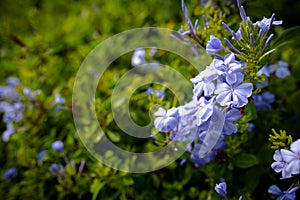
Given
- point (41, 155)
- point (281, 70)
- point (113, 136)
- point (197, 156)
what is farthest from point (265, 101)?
point (41, 155)

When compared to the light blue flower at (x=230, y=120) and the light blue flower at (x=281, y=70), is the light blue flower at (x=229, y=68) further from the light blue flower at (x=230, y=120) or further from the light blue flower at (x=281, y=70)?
the light blue flower at (x=281, y=70)

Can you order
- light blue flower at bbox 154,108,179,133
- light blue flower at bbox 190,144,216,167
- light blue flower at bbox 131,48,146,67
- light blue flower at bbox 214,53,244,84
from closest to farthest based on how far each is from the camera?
light blue flower at bbox 214,53,244,84 < light blue flower at bbox 154,108,179,133 < light blue flower at bbox 190,144,216,167 < light blue flower at bbox 131,48,146,67

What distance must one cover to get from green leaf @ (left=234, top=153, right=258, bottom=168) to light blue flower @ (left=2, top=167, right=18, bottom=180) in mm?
1090

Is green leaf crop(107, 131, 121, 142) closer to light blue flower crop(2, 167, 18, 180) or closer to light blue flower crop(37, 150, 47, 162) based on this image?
light blue flower crop(37, 150, 47, 162)

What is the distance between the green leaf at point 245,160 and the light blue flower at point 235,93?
1.37ft

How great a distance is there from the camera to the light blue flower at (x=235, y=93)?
1148 mm

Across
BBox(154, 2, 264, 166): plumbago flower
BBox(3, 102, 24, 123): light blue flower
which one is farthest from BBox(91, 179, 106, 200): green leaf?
BBox(3, 102, 24, 123): light blue flower

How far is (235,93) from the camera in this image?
1.16 m

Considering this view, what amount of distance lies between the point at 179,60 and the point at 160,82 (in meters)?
0.19

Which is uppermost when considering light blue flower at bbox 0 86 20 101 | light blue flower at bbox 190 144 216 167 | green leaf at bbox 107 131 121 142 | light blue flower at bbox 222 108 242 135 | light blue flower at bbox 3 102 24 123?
light blue flower at bbox 0 86 20 101

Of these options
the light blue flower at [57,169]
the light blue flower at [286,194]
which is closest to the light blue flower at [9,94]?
the light blue flower at [57,169]

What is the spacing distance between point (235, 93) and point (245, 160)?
0.46m

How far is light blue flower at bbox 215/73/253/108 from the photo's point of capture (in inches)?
45.2

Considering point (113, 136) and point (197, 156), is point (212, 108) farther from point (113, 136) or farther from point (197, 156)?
point (113, 136)
